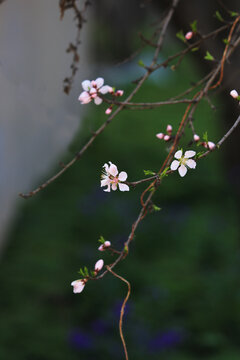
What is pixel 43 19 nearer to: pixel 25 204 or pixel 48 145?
pixel 48 145

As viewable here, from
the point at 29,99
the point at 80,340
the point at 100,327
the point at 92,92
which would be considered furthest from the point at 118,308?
the point at 92,92

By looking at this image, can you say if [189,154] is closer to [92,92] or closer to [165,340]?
[92,92]

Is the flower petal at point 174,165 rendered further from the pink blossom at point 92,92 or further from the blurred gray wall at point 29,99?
the blurred gray wall at point 29,99

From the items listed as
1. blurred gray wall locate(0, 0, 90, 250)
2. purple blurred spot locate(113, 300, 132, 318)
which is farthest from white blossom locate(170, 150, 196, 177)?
blurred gray wall locate(0, 0, 90, 250)

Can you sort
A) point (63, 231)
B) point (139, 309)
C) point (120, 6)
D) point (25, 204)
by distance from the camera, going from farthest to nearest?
point (120, 6)
point (25, 204)
point (63, 231)
point (139, 309)

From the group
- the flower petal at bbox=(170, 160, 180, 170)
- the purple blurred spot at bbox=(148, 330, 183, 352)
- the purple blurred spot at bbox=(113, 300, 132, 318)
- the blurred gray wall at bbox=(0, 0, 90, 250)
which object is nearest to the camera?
the flower petal at bbox=(170, 160, 180, 170)

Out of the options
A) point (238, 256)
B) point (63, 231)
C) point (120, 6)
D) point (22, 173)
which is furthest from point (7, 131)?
point (120, 6)

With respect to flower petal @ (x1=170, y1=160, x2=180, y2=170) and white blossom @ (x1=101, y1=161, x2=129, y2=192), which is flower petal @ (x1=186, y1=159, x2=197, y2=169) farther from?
white blossom @ (x1=101, y1=161, x2=129, y2=192)
